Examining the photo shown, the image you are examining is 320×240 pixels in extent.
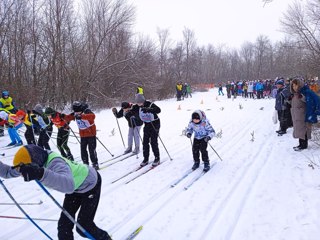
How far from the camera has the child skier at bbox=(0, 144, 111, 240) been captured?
287 centimetres

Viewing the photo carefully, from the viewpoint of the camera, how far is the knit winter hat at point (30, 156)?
292cm

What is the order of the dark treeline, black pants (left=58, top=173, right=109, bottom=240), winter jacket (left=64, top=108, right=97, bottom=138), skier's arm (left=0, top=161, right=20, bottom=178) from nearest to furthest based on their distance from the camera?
1. skier's arm (left=0, top=161, right=20, bottom=178)
2. black pants (left=58, top=173, right=109, bottom=240)
3. winter jacket (left=64, top=108, right=97, bottom=138)
4. the dark treeline

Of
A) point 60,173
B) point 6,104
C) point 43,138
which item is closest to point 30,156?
point 60,173

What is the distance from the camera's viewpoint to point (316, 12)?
18.6 metres

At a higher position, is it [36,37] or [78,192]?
[36,37]

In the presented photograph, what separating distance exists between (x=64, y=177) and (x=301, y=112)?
679cm

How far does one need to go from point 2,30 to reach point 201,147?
1605 cm

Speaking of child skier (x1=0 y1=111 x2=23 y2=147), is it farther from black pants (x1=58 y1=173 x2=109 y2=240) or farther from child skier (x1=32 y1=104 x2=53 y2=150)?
black pants (x1=58 y1=173 x2=109 y2=240)

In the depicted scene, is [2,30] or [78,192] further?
[2,30]

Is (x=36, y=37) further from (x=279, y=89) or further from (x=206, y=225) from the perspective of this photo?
(x=206, y=225)

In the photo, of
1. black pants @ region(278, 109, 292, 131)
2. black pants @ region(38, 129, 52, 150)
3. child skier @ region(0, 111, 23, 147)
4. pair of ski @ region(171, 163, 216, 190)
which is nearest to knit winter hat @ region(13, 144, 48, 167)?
pair of ski @ region(171, 163, 216, 190)

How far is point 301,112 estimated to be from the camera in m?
7.74

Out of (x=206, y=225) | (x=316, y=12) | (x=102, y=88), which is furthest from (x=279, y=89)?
(x=102, y=88)

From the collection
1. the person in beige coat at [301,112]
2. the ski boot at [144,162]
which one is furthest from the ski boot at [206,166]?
the person in beige coat at [301,112]
